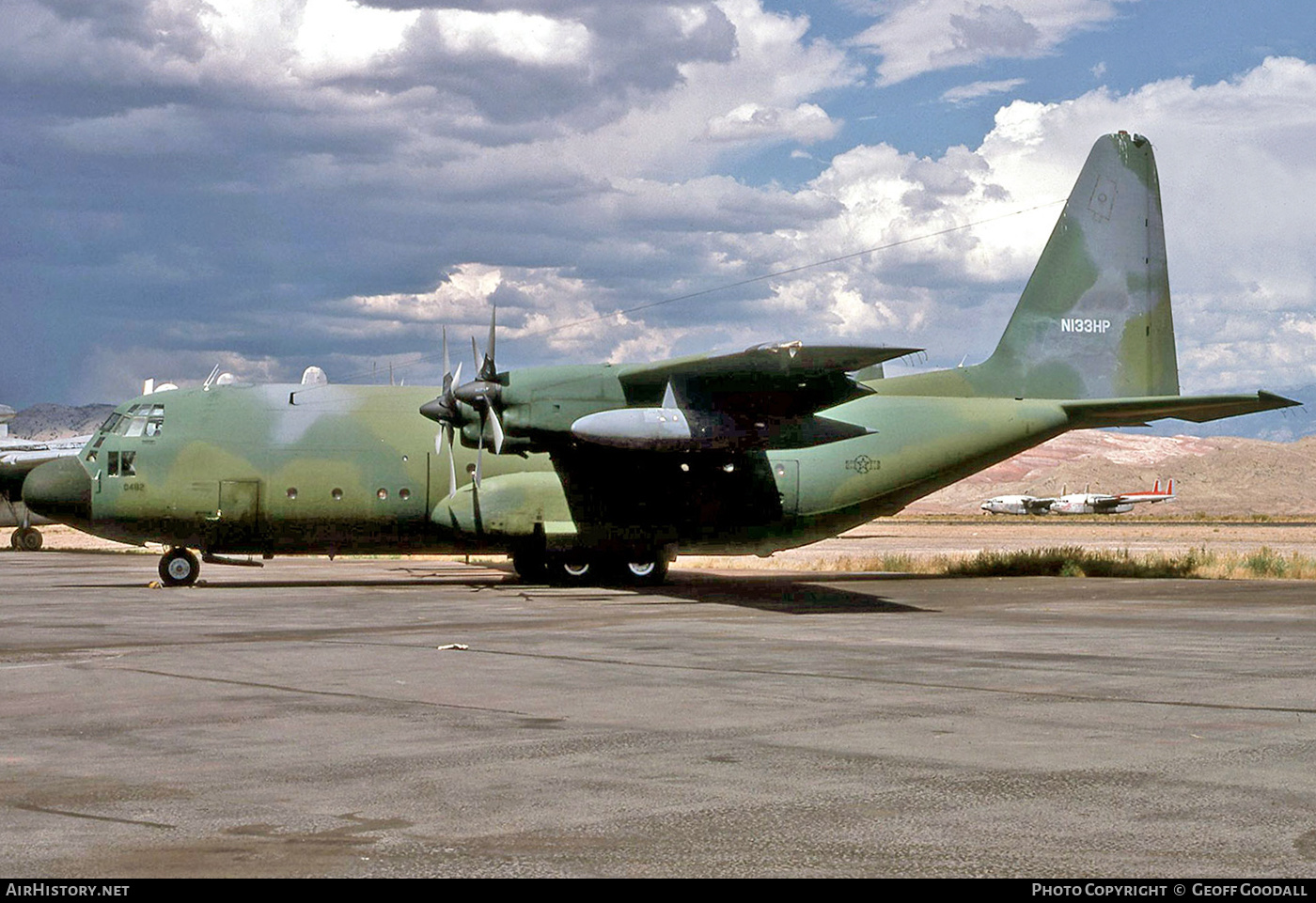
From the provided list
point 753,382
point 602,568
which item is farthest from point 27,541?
point 753,382

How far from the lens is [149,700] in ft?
41.5

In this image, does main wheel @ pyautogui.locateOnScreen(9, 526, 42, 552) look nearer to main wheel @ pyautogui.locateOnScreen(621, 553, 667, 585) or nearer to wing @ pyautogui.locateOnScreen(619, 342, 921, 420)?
main wheel @ pyautogui.locateOnScreen(621, 553, 667, 585)

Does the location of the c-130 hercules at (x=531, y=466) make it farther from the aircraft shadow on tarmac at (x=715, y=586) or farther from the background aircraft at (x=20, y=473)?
the background aircraft at (x=20, y=473)

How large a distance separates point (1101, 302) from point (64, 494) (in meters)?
25.2

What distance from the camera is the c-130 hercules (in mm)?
27906

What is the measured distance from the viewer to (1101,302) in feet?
110

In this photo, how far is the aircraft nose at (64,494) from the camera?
29.1 meters

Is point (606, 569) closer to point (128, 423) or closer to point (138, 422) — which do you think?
point (138, 422)

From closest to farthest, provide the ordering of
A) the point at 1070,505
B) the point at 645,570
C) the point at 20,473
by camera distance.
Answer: the point at 645,570 → the point at 20,473 → the point at 1070,505

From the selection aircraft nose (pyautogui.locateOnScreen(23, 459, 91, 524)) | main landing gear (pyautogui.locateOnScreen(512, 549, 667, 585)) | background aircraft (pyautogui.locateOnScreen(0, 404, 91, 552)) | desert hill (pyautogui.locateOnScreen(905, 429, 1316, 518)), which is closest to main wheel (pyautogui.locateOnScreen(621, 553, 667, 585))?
main landing gear (pyautogui.locateOnScreen(512, 549, 667, 585))

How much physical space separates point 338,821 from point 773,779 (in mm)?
2931

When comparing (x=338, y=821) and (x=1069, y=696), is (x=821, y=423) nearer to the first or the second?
(x=1069, y=696)

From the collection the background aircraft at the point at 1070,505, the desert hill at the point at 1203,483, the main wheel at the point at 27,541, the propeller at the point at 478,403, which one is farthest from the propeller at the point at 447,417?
Answer: the desert hill at the point at 1203,483
